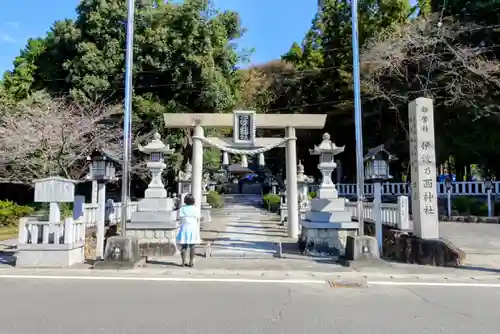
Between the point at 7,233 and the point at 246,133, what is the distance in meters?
11.1

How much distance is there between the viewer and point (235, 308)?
19.4 feet

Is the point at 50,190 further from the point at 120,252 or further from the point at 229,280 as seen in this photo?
the point at 229,280

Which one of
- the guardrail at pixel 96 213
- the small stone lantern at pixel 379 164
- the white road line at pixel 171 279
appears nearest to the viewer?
the white road line at pixel 171 279

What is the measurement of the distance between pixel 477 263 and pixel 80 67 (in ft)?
67.9

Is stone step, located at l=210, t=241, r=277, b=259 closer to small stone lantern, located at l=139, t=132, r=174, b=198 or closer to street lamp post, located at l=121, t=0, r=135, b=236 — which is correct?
small stone lantern, located at l=139, t=132, r=174, b=198

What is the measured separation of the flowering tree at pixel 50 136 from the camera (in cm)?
1989

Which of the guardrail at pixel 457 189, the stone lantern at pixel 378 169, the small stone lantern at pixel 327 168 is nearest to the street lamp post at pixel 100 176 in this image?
the small stone lantern at pixel 327 168

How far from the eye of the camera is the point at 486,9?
64.4 feet

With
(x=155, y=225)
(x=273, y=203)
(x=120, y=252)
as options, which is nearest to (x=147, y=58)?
(x=273, y=203)

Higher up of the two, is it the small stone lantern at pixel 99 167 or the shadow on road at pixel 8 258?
the small stone lantern at pixel 99 167

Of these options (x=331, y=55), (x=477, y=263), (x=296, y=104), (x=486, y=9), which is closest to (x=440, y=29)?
(x=486, y=9)

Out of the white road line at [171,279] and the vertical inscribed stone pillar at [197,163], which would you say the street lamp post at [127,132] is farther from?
the vertical inscribed stone pillar at [197,163]

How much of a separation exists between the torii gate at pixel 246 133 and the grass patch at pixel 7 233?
7.70 m

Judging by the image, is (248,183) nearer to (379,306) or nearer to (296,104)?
(296,104)
